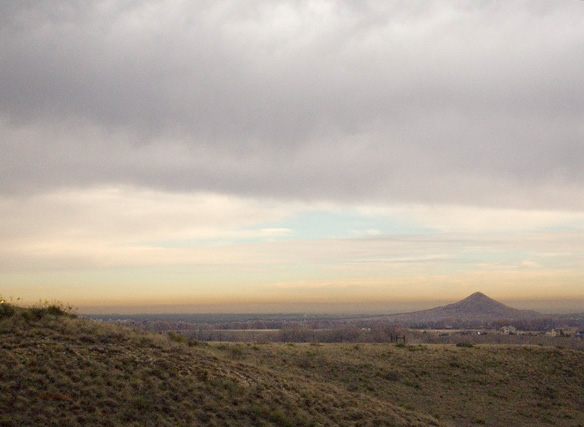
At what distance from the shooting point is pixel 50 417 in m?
15.4

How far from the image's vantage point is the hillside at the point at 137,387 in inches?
645

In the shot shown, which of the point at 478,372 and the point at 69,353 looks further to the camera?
the point at 478,372

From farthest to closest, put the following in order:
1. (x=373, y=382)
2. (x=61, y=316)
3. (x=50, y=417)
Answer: (x=373, y=382) → (x=61, y=316) → (x=50, y=417)

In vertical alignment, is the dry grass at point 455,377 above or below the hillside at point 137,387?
below

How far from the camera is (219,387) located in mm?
20188

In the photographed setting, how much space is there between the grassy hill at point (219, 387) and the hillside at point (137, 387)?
45 mm

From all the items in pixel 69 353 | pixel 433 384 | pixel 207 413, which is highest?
pixel 69 353

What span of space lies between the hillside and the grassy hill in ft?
0.15

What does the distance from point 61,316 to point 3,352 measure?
5800mm

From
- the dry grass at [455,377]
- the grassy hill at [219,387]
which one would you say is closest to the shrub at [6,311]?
the grassy hill at [219,387]

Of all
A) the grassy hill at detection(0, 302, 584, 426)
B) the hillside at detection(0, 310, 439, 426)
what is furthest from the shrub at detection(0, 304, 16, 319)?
the hillside at detection(0, 310, 439, 426)

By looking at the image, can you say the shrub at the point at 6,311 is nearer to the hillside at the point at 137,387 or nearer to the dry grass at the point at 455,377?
the hillside at the point at 137,387

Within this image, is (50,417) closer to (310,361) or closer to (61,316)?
(61,316)

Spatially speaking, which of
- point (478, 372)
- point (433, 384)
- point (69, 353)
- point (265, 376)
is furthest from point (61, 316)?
point (478, 372)
